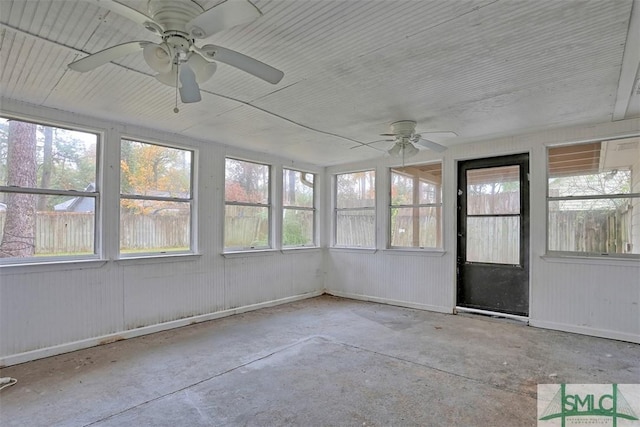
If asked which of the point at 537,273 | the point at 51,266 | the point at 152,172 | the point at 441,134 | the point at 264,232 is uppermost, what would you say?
the point at 441,134

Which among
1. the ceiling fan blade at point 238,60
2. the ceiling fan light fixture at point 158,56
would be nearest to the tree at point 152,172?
the ceiling fan light fixture at point 158,56

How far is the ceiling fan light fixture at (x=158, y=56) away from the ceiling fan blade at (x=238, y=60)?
7.8 inches

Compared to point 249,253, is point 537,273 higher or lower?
lower

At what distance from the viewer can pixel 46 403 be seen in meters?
2.54

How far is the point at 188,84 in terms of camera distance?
87.2 inches

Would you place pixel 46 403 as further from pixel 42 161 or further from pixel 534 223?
pixel 534 223

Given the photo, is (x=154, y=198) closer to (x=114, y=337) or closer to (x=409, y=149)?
(x=114, y=337)

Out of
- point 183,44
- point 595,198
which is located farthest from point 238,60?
point 595,198

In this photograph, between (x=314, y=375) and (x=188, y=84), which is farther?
(x=314, y=375)

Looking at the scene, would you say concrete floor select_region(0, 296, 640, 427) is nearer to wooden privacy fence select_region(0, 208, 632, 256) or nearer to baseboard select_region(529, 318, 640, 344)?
baseboard select_region(529, 318, 640, 344)

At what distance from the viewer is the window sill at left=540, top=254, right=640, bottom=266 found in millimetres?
3963

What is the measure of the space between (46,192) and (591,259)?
591 cm

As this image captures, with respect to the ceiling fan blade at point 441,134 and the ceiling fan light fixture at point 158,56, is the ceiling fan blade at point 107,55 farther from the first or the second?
the ceiling fan blade at point 441,134

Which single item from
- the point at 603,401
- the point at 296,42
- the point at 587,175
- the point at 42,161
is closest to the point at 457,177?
the point at 587,175
